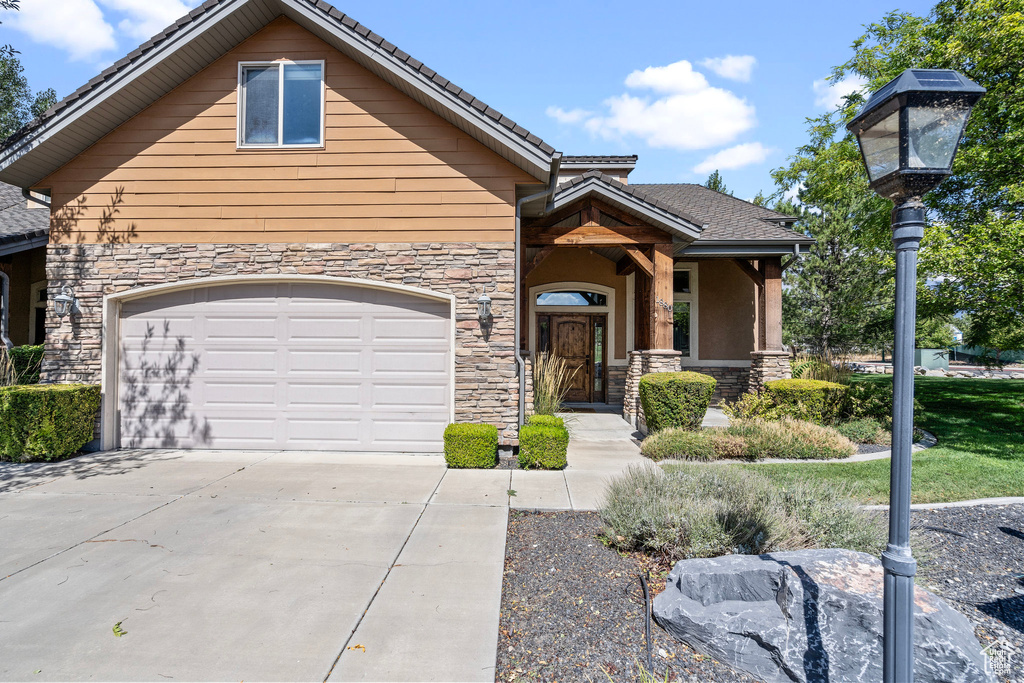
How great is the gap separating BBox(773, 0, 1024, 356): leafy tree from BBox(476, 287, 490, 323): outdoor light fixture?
7435mm

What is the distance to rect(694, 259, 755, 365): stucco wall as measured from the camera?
13.1 meters

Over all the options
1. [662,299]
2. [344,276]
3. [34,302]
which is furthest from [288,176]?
[34,302]

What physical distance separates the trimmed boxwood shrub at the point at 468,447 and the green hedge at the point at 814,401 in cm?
570

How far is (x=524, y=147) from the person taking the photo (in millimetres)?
7035

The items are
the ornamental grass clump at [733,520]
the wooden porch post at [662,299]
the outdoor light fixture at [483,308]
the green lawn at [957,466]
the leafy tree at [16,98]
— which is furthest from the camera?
the leafy tree at [16,98]

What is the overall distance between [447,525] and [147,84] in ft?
23.8

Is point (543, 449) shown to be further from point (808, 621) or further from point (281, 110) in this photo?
point (281, 110)

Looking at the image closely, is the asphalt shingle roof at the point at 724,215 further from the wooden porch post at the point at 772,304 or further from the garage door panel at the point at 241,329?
the garage door panel at the point at 241,329

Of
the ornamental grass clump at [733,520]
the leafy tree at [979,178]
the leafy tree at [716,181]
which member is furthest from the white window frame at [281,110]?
the leafy tree at [716,181]

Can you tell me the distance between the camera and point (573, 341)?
43.2 ft

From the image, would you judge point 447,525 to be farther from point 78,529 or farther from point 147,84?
point 147,84

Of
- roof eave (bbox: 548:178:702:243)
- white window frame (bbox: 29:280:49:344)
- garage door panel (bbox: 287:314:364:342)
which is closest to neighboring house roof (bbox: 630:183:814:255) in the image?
roof eave (bbox: 548:178:702:243)

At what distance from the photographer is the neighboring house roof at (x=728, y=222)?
36.3ft

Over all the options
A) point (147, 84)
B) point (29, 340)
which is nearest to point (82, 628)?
point (147, 84)
